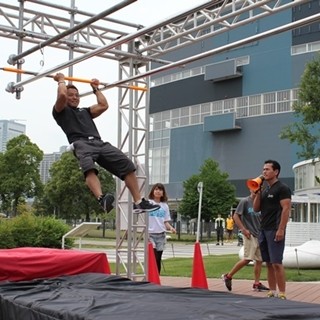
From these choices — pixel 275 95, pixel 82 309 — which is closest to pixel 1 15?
pixel 82 309

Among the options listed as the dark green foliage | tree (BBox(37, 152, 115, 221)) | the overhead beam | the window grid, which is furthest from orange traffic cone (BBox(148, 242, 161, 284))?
tree (BBox(37, 152, 115, 221))

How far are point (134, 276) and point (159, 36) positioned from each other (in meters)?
4.09

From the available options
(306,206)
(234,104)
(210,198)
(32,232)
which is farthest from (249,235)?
(234,104)

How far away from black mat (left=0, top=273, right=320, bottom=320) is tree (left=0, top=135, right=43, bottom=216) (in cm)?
3435

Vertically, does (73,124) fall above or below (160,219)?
above

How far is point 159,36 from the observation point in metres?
9.38

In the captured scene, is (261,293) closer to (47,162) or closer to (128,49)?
(128,49)

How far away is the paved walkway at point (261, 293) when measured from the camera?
322 inches

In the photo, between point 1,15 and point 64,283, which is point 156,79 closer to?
point 1,15

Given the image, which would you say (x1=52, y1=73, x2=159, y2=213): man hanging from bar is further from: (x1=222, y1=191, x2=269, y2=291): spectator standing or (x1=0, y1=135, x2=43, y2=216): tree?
(x1=0, y1=135, x2=43, y2=216): tree

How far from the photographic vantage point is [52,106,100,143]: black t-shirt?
6.45m

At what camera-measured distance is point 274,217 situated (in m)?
7.10

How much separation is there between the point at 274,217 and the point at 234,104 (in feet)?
136

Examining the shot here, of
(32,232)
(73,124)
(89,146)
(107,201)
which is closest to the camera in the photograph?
(107,201)
